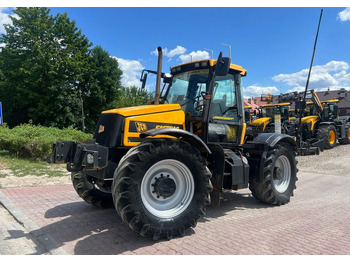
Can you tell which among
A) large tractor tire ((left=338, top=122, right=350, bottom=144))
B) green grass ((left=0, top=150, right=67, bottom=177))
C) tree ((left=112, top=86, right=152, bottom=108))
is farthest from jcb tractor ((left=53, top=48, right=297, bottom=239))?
tree ((left=112, top=86, right=152, bottom=108))

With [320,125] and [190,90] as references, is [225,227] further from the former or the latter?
[320,125]

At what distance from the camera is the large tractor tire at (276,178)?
5.66 meters

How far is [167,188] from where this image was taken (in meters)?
4.21

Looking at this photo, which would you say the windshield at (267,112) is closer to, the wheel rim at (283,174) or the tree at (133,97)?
the wheel rim at (283,174)

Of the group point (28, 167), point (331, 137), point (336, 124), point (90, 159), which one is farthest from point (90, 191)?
point (336, 124)

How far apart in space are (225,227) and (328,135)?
1290cm

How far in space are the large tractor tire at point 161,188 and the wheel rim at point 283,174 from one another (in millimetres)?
2533

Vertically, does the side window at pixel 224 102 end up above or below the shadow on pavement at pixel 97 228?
above

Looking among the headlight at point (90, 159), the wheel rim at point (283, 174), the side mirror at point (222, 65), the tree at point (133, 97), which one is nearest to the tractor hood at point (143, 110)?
the headlight at point (90, 159)

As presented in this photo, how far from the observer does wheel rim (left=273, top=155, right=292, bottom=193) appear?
6203 millimetres

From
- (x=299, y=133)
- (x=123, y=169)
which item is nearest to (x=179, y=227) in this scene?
(x=123, y=169)

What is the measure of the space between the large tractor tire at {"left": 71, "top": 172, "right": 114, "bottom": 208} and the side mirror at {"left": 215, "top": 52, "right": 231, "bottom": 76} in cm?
278

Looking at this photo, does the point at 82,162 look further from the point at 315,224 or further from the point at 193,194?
the point at 315,224

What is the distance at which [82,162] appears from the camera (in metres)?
3.94
